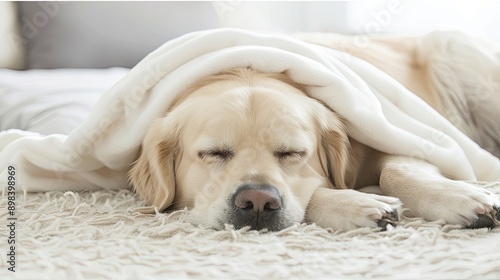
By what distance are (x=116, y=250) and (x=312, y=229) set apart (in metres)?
0.44

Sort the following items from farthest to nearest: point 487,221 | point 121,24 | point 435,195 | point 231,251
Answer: point 121,24
point 435,195
point 487,221
point 231,251

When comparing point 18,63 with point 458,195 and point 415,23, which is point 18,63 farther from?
point 458,195

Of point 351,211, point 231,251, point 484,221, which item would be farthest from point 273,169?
point 484,221

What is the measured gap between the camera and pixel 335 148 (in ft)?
5.87

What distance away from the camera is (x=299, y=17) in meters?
4.24

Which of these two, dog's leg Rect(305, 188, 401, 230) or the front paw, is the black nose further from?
the front paw

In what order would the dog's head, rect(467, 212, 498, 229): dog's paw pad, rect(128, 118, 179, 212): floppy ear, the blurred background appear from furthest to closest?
the blurred background < rect(128, 118, 179, 212): floppy ear < the dog's head < rect(467, 212, 498, 229): dog's paw pad

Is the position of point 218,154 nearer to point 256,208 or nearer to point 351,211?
point 256,208

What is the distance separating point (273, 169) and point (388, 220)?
1.03ft

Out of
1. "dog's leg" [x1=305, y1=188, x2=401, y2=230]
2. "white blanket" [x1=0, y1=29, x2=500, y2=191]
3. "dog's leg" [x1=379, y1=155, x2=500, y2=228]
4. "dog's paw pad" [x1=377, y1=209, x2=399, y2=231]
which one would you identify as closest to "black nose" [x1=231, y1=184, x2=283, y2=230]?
"dog's leg" [x1=305, y1=188, x2=401, y2=230]

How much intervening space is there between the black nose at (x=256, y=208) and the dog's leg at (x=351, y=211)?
117mm

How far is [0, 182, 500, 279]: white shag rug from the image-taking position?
1.08 meters

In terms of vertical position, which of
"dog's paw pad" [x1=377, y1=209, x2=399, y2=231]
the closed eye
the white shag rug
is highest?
the closed eye

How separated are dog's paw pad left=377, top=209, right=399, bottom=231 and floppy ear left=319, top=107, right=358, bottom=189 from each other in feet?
1.24
